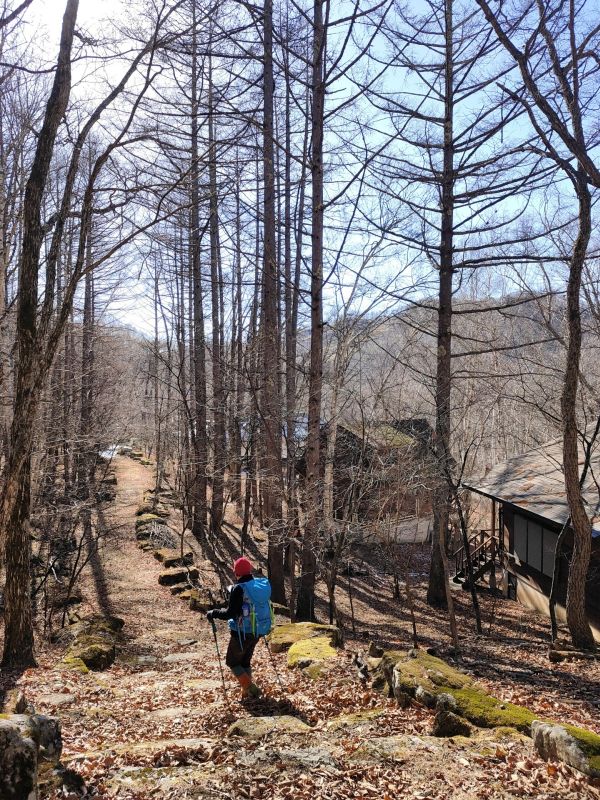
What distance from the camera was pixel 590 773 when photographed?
4184 millimetres

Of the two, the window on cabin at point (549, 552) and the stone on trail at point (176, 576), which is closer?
the window on cabin at point (549, 552)

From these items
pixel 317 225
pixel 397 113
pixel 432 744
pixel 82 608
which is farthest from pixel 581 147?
pixel 82 608

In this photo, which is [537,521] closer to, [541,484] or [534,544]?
[534,544]

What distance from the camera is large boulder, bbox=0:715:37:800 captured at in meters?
3.29

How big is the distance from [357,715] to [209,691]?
2254 millimetres

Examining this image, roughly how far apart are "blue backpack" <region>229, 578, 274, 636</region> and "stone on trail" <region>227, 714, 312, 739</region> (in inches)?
42.4

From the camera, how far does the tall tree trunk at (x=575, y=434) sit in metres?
9.73

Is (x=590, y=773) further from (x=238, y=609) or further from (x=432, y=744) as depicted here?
(x=238, y=609)

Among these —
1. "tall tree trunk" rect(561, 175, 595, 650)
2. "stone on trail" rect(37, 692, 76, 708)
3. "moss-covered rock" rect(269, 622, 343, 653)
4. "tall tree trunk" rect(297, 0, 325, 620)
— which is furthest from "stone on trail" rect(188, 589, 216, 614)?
"tall tree trunk" rect(561, 175, 595, 650)

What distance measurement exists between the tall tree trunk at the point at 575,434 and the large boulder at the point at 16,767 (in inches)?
367

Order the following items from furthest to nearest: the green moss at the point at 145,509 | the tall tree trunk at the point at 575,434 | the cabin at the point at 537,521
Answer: the green moss at the point at 145,509 → the cabin at the point at 537,521 → the tall tree trunk at the point at 575,434

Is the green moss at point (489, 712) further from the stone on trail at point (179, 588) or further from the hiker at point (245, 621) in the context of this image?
the stone on trail at point (179, 588)

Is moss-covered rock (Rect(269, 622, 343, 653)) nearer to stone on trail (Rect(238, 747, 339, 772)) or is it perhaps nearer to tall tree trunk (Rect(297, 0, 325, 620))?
tall tree trunk (Rect(297, 0, 325, 620))

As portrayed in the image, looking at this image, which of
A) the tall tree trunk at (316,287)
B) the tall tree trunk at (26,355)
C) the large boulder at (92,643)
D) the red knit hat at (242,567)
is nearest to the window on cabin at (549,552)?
the tall tree trunk at (316,287)
